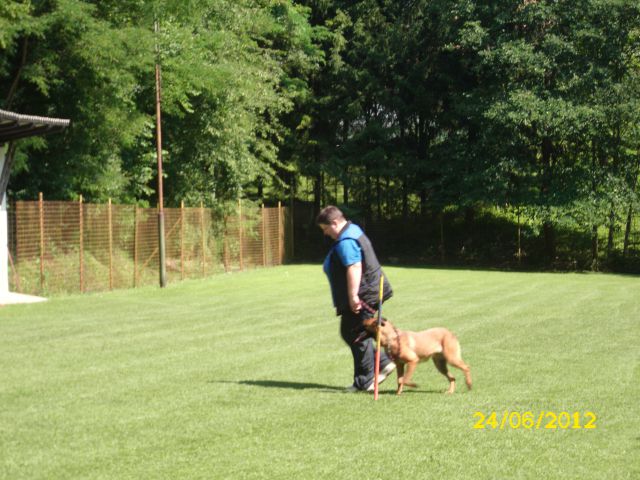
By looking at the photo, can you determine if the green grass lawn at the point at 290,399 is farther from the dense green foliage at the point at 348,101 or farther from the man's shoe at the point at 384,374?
the dense green foliage at the point at 348,101

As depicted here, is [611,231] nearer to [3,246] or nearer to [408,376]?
[3,246]

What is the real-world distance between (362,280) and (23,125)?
Result: 1265cm

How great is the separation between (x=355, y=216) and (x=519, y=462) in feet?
112

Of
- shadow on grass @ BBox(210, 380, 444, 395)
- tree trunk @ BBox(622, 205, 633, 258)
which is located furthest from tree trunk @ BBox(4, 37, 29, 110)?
tree trunk @ BBox(622, 205, 633, 258)

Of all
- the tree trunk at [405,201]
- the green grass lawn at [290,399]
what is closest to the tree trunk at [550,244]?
the tree trunk at [405,201]

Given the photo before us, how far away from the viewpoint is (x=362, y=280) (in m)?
8.51

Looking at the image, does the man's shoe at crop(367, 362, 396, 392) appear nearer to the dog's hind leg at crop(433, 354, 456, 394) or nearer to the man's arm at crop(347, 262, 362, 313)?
the dog's hind leg at crop(433, 354, 456, 394)

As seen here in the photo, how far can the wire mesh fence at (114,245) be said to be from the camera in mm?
20297

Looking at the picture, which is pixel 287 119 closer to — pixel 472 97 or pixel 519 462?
pixel 472 97

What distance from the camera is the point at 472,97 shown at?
111 feet

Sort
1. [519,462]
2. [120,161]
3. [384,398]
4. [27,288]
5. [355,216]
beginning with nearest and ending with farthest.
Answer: [519,462] → [384,398] → [27,288] → [120,161] → [355,216]

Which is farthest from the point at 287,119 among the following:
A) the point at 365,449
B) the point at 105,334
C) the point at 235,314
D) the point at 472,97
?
the point at 365,449

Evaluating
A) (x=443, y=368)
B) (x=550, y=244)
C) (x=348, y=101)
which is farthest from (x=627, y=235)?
(x=443, y=368)

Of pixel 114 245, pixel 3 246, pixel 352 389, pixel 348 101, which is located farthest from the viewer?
pixel 348 101
